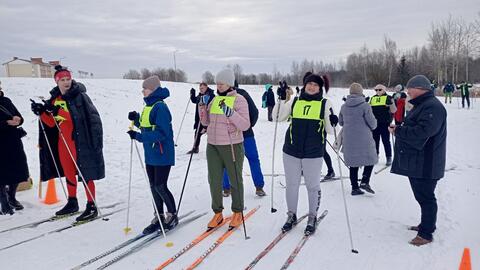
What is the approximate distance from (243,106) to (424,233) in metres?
2.69

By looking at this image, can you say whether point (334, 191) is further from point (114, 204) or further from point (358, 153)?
point (114, 204)

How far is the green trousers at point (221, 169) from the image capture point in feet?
15.2

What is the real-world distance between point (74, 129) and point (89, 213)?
1264 mm

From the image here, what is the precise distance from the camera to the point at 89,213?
17.2 feet

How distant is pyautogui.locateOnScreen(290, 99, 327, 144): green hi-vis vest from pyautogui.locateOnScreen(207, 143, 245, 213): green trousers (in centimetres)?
89

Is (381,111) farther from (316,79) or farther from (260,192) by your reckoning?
(316,79)

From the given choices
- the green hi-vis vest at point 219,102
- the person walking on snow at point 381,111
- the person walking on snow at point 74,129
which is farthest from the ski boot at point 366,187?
the person walking on snow at point 74,129

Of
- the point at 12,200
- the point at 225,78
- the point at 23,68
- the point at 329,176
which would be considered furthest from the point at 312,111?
the point at 23,68

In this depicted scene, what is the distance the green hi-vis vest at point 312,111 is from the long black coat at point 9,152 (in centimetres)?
436

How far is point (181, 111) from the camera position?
19.6m

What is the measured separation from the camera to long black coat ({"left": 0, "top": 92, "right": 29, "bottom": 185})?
17.7ft

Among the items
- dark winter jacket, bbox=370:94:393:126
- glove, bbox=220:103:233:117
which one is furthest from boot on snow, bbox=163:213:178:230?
dark winter jacket, bbox=370:94:393:126

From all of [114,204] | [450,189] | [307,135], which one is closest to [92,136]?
[114,204]

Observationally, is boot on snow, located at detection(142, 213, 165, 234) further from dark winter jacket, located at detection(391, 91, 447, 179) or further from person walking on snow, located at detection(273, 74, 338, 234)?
dark winter jacket, located at detection(391, 91, 447, 179)
